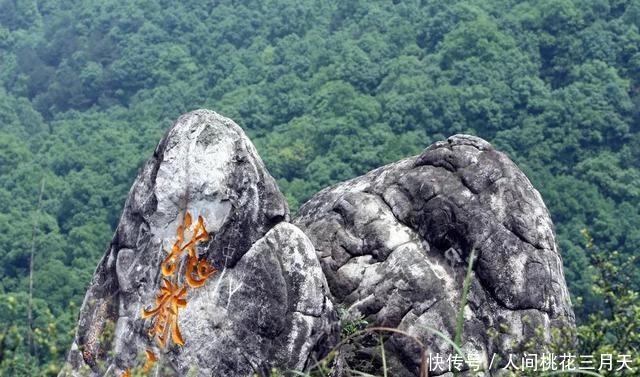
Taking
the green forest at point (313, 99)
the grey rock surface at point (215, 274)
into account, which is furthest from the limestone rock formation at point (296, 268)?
the green forest at point (313, 99)

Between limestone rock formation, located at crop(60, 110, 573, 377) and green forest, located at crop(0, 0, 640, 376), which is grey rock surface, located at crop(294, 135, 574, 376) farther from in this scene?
green forest, located at crop(0, 0, 640, 376)

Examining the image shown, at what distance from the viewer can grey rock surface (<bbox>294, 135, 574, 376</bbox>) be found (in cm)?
1034

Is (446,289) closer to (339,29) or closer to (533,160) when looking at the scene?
(533,160)

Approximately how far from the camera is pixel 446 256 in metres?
10.7

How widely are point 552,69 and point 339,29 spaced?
36.8 ft

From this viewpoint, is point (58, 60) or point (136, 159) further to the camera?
point (58, 60)

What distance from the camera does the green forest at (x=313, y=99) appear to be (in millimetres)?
34656

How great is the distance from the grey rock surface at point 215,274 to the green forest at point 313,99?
16.0 m

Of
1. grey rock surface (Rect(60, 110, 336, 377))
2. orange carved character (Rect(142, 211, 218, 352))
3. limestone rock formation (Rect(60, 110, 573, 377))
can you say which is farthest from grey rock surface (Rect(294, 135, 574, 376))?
orange carved character (Rect(142, 211, 218, 352))

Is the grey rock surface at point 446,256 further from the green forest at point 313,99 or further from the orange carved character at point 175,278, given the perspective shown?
the green forest at point 313,99

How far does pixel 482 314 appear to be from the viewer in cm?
1042

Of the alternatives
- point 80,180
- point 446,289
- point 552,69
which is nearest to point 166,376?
point 446,289

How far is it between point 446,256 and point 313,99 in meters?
33.7

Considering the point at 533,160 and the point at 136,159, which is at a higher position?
the point at 533,160
